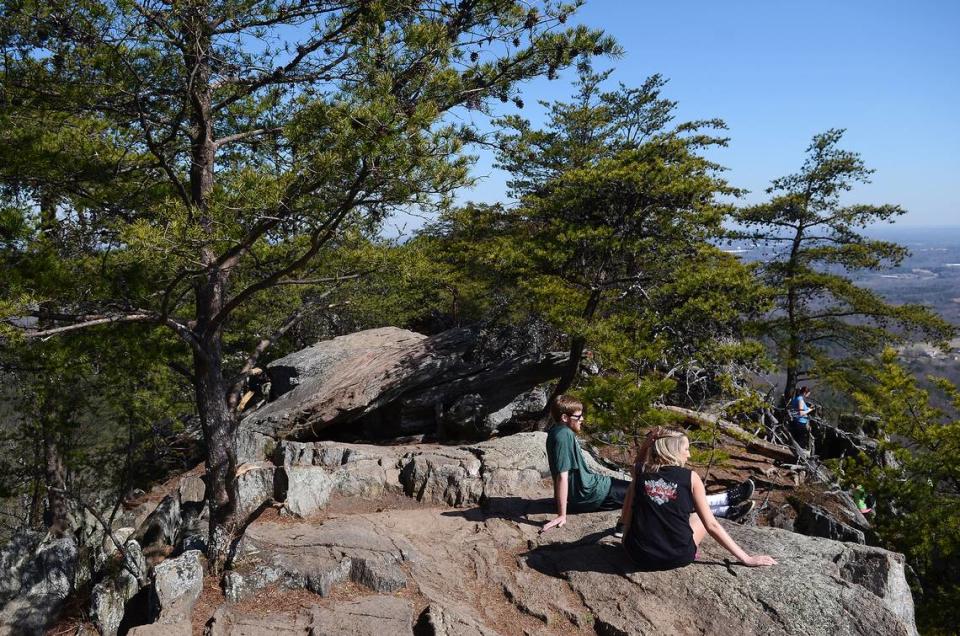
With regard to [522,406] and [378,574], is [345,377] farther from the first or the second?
[378,574]

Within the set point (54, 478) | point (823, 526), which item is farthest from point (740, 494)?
point (54, 478)

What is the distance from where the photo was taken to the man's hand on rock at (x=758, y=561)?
4.94 meters

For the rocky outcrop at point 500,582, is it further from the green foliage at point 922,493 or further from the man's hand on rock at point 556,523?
the green foliage at point 922,493

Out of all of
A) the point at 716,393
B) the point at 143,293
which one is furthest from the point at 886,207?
the point at 143,293

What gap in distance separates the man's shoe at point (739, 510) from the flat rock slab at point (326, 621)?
3.86m

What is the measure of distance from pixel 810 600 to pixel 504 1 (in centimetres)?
756

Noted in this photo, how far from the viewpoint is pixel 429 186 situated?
6.50 m

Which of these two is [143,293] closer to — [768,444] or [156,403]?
[156,403]

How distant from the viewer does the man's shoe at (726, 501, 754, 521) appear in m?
6.37

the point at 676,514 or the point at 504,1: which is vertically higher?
the point at 504,1

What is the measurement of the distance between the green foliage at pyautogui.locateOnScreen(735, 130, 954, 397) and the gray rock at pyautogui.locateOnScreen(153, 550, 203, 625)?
17.6m

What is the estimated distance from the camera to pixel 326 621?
4.52 metres

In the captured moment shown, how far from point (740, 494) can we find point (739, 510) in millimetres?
179

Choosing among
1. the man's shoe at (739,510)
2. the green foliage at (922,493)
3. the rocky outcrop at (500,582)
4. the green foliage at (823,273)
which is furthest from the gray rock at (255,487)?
the green foliage at (823,273)
